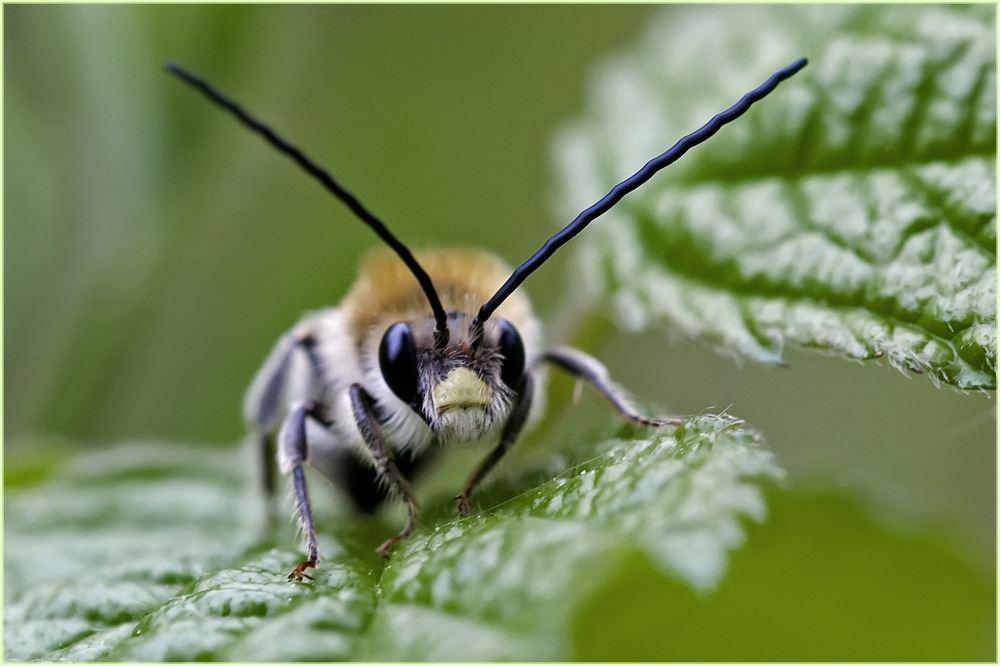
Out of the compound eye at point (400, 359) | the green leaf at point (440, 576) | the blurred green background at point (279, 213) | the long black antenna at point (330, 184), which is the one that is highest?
the blurred green background at point (279, 213)

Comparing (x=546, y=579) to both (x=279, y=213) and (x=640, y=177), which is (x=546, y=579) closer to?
(x=640, y=177)

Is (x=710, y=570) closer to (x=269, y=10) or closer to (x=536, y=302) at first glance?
(x=269, y=10)

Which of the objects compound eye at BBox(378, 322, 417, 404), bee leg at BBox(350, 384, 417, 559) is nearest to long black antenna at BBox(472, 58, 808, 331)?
compound eye at BBox(378, 322, 417, 404)

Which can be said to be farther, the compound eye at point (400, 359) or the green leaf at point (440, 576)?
the compound eye at point (400, 359)

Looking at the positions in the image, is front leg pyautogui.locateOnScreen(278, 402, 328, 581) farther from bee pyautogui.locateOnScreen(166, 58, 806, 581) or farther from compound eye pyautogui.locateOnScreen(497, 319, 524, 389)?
compound eye pyautogui.locateOnScreen(497, 319, 524, 389)

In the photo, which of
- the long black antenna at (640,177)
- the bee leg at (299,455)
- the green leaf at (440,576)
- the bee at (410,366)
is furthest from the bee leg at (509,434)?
the bee leg at (299,455)

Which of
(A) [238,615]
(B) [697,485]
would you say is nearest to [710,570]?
(B) [697,485]

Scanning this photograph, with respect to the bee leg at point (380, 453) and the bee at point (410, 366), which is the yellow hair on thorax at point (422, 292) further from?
the bee leg at point (380, 453)
